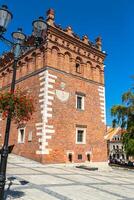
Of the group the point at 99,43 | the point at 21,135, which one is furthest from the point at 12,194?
the point at 99,43

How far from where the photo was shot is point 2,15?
23.6 ft

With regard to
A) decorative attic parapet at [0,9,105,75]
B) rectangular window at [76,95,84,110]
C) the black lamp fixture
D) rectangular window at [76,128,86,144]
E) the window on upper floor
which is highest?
decorative attic parapet at [0,9,105,75]

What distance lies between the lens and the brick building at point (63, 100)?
21.2m

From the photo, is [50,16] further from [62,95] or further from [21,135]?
[21,135]

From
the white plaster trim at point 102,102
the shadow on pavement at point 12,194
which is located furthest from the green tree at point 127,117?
the shadow on pavement at point 12,194

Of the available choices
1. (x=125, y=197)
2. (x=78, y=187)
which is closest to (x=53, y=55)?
(x=78, y=187)

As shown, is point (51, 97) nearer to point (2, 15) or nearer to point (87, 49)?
point (87, 49)

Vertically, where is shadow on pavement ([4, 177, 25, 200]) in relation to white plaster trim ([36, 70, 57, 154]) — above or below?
below

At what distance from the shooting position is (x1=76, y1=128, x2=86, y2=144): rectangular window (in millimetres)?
23278

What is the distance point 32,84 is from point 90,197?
15.5 m

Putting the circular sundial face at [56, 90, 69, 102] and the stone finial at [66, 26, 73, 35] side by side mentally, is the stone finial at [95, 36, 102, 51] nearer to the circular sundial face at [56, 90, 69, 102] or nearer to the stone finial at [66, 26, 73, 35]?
the stone finial at [66, 26, 73, 35]

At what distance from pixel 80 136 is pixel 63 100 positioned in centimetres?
389

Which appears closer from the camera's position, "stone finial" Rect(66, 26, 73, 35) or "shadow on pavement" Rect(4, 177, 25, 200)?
"shadow on pavement" Rect(4, 177, 25, 200)

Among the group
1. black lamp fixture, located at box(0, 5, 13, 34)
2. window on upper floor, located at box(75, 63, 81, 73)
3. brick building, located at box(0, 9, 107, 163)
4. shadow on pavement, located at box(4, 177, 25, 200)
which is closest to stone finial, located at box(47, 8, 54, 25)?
brick building, located at box(0, 9, 107, 163)
